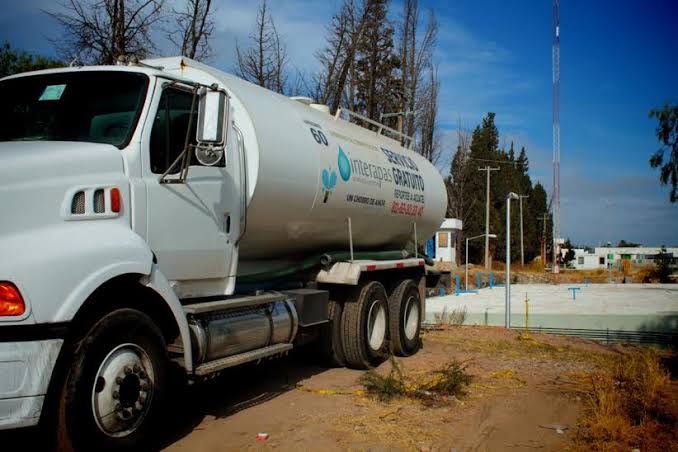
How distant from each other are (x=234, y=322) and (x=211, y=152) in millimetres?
1635

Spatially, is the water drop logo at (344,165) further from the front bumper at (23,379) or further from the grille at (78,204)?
the front bumper at (23,379)

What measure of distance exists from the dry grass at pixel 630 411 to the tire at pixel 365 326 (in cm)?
284

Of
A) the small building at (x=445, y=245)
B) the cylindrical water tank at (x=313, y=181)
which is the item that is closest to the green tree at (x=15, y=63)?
the cylindrical water tank at (x=313, y=181)

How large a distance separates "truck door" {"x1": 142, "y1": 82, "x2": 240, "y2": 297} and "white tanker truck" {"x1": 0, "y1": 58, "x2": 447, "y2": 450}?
2cm

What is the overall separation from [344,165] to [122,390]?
15.3 ft

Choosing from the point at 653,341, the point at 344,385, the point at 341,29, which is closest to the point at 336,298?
the point at 344,385

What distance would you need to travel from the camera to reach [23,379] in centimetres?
395

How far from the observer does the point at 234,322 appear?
5957 millimetres

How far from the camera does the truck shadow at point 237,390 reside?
20.3ft

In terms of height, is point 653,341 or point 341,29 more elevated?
point 341,29

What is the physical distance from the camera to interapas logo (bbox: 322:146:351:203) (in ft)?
26.2

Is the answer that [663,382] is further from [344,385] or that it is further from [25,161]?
[25,161]

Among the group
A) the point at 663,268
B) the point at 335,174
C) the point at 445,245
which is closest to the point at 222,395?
the point at 335,174

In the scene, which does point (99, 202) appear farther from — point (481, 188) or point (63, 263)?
point (481, 188)
